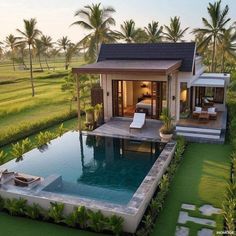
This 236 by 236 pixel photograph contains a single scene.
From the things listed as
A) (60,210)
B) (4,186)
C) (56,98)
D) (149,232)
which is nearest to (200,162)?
(149,232)

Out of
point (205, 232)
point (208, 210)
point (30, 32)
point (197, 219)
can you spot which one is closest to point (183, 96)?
point (208, 210)

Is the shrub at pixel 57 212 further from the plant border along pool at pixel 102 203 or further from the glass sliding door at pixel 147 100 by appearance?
the glass sliding door at pixel 147 100

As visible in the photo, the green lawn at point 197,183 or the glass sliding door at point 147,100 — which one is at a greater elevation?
the glass sliding door at point 147,100

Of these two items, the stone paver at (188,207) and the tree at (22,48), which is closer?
the stone paver at (188,207)

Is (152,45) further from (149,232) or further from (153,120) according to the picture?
(149,232)

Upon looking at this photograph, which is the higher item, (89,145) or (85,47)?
(85,47)

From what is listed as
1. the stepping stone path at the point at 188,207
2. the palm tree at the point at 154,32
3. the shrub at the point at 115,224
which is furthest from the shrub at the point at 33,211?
the palm tree at the point at 154,32
